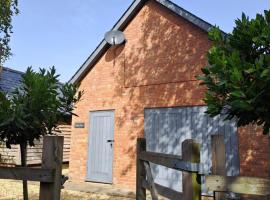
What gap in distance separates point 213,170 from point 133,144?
6496mm

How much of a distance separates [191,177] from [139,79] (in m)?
7.57

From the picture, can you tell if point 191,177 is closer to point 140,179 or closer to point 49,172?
point 49,172

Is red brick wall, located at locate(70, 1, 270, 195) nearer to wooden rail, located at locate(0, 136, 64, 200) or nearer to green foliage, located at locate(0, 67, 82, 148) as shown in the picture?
green foliage, located at locate(0, 67, 82, 148)

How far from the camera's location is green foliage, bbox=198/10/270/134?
317 cm

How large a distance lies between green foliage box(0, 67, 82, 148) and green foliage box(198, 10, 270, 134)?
2.08 m

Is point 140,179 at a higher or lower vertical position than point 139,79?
lower

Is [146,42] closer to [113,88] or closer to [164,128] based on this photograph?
[113,88]

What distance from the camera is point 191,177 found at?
2711mm

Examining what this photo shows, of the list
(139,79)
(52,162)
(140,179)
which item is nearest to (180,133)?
(139,79)

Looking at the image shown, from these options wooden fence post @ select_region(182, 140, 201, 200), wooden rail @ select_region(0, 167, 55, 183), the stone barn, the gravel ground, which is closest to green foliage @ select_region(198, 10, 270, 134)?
wooden fence post @ select_region(182, 140, 201, 200)

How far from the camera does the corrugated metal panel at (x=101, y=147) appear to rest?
34.0ft

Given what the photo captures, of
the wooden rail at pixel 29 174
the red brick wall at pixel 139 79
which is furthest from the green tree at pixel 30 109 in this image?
the red brick wall at pixel 139 79

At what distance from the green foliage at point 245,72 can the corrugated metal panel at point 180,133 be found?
4660 millimetres

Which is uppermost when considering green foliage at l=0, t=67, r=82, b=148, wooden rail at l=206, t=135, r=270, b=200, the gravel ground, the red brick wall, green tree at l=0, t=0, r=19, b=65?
green tree at l=0, t=0, r=19, b=65
